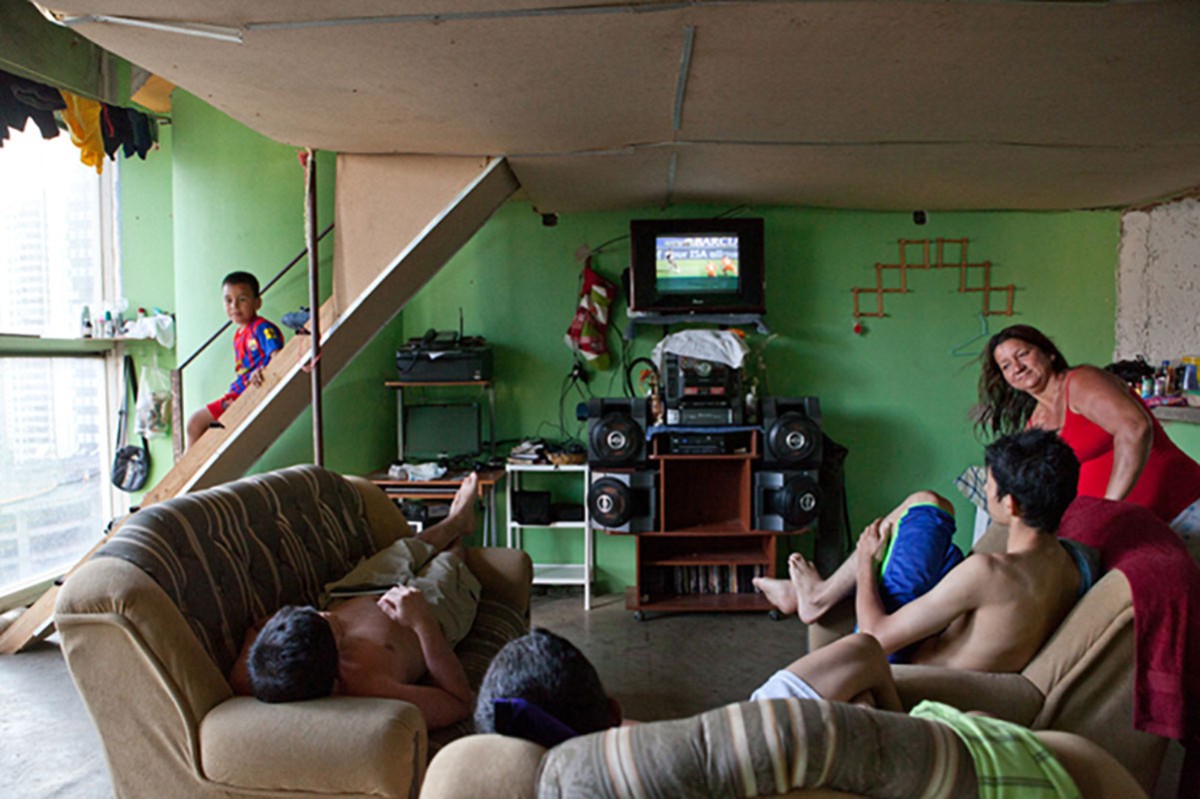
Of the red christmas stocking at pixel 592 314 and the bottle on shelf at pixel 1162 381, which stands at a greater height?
the red christmas stocking at pixel 592 314

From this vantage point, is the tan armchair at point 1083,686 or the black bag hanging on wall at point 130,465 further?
the black bag hanging on wall at point 130,465

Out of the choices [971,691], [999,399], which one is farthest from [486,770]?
[999,399]

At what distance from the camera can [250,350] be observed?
3645 millimetres

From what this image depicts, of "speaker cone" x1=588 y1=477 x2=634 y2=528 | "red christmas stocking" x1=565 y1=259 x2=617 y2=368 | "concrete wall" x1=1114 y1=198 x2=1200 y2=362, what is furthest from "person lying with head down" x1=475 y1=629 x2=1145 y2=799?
"concrete wall" x1=1114 y1=198 x2=1200 y2=362

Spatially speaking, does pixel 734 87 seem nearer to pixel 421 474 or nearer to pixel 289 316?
pixel 289 316

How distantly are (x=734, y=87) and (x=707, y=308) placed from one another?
186cm

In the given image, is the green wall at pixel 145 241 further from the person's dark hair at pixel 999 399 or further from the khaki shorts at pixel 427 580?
the person's dark hair at pixel 999 399

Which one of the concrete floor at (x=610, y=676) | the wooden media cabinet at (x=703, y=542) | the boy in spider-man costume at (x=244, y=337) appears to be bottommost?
the concrete floor at (x=610, y=676)

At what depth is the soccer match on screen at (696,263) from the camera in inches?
165

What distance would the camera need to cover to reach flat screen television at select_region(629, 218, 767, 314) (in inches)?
164

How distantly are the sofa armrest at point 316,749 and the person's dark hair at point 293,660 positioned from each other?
0.13 feet

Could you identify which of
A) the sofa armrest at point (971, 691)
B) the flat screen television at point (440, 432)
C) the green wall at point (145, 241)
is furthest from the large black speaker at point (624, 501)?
the green wall at point (145, 241)

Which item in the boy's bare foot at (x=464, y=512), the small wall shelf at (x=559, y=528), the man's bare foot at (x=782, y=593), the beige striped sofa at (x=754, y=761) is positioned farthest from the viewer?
the small wall shelf at (x=559, y=528)

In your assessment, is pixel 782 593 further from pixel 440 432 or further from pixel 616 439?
pixel 440 432
